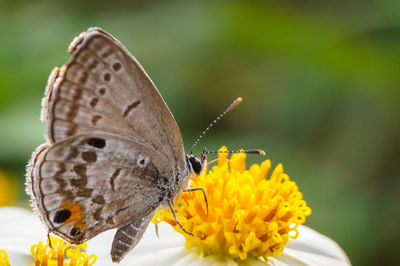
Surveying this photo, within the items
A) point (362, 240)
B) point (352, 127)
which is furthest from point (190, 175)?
point (352, 127)

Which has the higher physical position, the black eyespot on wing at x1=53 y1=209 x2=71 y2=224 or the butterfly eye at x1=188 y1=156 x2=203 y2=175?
the butterfly eye at x1=188 y1=156 x2=203 y2=175

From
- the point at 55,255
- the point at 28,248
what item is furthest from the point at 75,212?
the point at 28,248

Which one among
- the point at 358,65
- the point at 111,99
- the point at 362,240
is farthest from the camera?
the point at 358,65

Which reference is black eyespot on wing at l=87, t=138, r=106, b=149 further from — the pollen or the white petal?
the white petal

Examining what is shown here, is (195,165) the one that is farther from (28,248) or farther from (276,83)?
(276,83)

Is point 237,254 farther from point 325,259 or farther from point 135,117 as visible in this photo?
point 135,117

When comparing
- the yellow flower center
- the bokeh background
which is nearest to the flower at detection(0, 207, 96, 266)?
the yellow flower center
